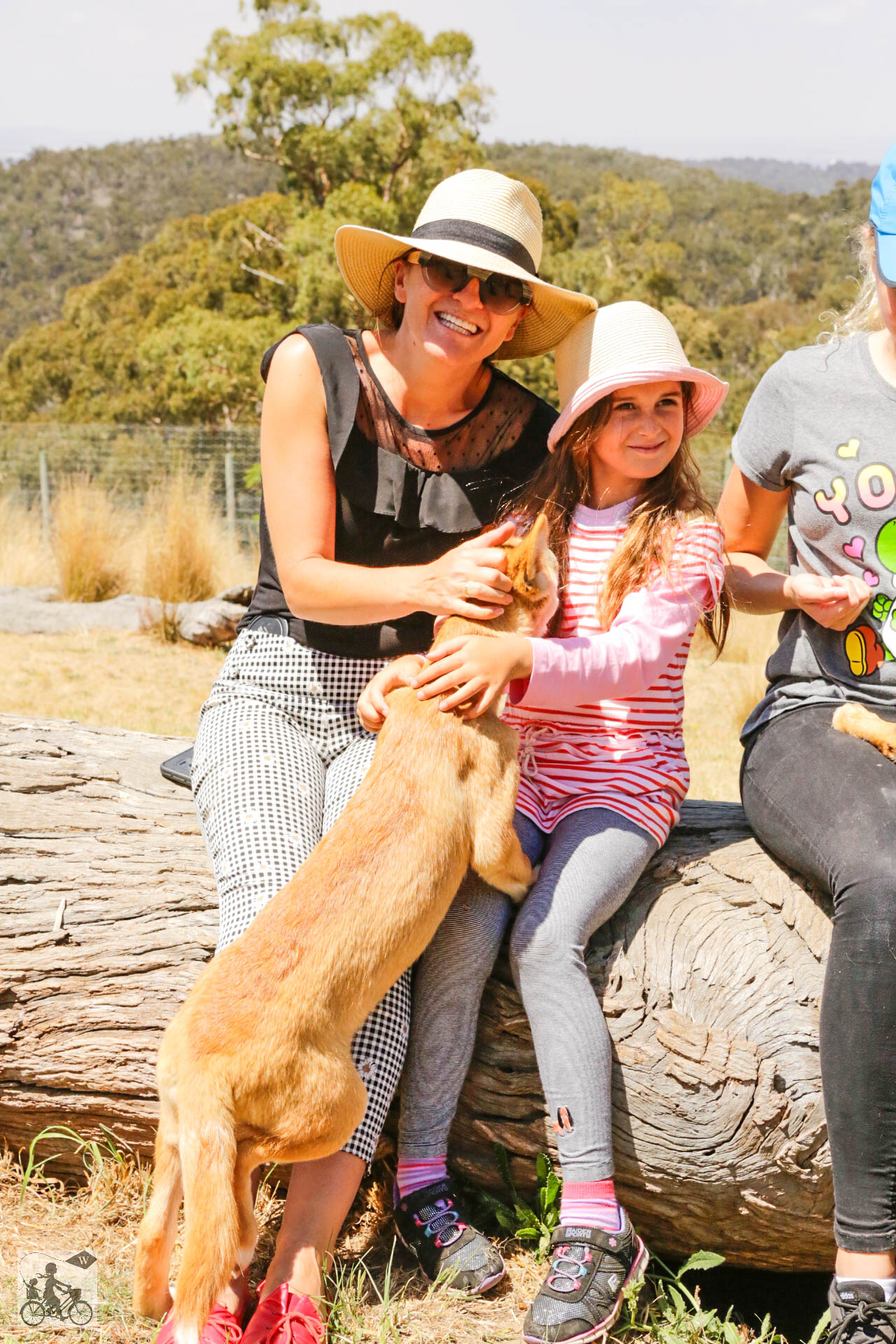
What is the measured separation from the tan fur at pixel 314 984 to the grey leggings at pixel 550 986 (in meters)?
0.13

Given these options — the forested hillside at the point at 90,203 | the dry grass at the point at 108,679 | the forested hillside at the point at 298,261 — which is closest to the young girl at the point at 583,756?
the dry grass at the point at 108,679

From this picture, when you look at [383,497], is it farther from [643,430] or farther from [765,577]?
[765,577]

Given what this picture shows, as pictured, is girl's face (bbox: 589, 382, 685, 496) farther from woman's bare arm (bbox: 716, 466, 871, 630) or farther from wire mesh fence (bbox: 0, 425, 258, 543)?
wire mesh fence (bbox: 0, 425, 258, 543)

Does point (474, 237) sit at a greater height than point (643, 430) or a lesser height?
greater

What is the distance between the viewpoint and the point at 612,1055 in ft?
10.5

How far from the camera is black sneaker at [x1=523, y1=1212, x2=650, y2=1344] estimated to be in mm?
2846

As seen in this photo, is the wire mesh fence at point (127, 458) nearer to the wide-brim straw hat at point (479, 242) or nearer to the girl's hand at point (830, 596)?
the wide-brim straw hat at point (479, 242)

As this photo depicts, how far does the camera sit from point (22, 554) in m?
14.0

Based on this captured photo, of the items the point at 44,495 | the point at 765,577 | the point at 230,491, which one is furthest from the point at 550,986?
the point at 44,495

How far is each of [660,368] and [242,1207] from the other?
8.42 feet

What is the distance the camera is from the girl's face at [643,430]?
11.7 ft

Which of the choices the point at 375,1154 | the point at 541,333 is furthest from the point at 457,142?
the point at 375,1154

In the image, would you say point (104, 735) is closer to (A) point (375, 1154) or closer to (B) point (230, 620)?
(A) point (375, 1154)

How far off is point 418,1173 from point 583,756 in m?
1.27
